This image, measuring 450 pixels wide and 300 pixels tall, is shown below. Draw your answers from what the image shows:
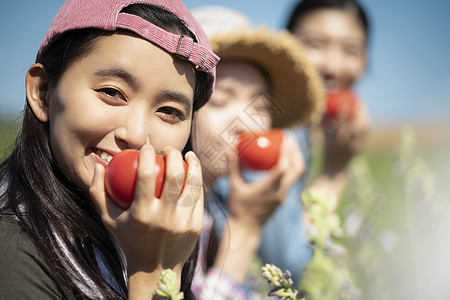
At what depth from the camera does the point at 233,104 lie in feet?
6.81

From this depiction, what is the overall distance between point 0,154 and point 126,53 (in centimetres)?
58

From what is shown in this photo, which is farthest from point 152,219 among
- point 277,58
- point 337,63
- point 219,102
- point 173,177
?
point 337,63

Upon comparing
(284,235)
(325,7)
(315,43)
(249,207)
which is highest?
(325,7)

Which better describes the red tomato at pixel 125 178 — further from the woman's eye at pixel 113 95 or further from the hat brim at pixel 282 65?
the hat brim at pixel 282 65

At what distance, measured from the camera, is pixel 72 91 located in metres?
1.04

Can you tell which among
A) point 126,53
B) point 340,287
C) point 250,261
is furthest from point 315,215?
point 250,261

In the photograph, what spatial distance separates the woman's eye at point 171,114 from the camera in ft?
3.51

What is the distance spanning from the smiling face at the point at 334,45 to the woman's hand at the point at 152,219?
2079 mm

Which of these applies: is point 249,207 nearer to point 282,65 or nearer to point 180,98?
point 282,65

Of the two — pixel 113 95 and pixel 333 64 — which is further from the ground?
pixel 333 64

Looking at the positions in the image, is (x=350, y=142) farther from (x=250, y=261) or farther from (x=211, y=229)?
(x=211, y=229)

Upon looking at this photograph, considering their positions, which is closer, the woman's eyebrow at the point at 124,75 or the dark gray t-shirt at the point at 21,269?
the dark gray t-shirt at the point at 21,269

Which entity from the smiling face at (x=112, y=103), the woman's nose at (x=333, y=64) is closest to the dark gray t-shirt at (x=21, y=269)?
the smiling face at (x=112, y=103)

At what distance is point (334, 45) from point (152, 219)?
2.28 metres
